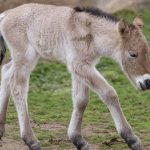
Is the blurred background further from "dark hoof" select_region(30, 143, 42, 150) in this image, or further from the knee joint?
the knee joint

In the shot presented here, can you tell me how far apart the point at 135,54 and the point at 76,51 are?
32.0 inches

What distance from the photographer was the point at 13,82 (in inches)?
342

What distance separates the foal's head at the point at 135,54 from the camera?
8.00 m

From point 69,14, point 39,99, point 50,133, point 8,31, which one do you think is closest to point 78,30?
point 69,14

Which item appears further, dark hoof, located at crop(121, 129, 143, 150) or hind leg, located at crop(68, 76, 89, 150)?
hind leg, located at crop(68, 76, 89, 150)

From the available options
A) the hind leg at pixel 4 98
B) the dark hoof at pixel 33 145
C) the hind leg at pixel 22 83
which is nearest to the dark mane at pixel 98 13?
→ the hind leg at pixel 22 83

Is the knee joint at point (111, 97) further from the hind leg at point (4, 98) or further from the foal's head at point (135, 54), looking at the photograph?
the hind leg at point (4, 98)

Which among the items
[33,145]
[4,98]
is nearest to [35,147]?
[33,145]

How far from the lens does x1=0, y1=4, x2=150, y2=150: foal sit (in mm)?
8023

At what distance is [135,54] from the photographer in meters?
8.05

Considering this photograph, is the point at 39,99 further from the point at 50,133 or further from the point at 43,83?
the point at 50,133

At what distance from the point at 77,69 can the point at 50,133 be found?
1661mm

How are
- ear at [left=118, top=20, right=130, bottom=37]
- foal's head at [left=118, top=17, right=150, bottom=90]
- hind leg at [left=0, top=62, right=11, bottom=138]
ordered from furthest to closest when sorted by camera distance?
hind leg at [left=0, top=62, right=11, bottom=138] → ear at [left=118, top=20, right=130, bottom=37] → foal's head at [left=118, top=17, right=150, bottom=90]

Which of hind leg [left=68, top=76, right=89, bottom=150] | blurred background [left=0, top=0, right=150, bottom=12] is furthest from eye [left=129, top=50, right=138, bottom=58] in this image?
blurred background [left=0, top=0, right=150, bottom=12]
